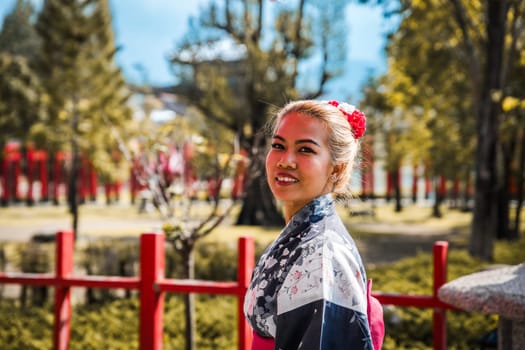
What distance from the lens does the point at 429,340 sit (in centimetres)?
535

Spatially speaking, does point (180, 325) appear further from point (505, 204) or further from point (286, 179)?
point (505, 204)

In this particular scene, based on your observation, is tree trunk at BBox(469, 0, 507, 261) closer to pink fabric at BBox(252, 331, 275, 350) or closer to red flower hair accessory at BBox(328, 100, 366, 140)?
red flower hair accessory at BBox(328, 100, 366, 140)

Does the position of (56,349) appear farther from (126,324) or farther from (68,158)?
(68,158)

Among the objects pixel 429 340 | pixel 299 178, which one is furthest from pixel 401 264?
pixel 299 178

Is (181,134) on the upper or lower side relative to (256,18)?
lower

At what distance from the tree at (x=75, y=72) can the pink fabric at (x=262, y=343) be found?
601 inches

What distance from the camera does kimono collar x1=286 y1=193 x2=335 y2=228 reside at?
64.3 inches

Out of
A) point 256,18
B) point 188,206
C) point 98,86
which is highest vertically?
point 256,18

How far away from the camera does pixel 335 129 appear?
1673 millimetres

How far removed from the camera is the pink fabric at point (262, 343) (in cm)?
160

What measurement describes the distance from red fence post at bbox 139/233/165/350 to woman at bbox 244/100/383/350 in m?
1.91

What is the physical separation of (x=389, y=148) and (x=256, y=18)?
1082cm

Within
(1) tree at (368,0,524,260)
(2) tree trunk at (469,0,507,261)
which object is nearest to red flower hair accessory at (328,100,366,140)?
(1) tree at (368,0,524,260)

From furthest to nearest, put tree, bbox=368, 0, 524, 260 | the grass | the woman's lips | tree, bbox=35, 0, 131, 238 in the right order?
1. the grass
2. tree, bbox=35, 0, 131, 238
3. tree, bbox=368, 0, 524, 260
4. the woman's lips
